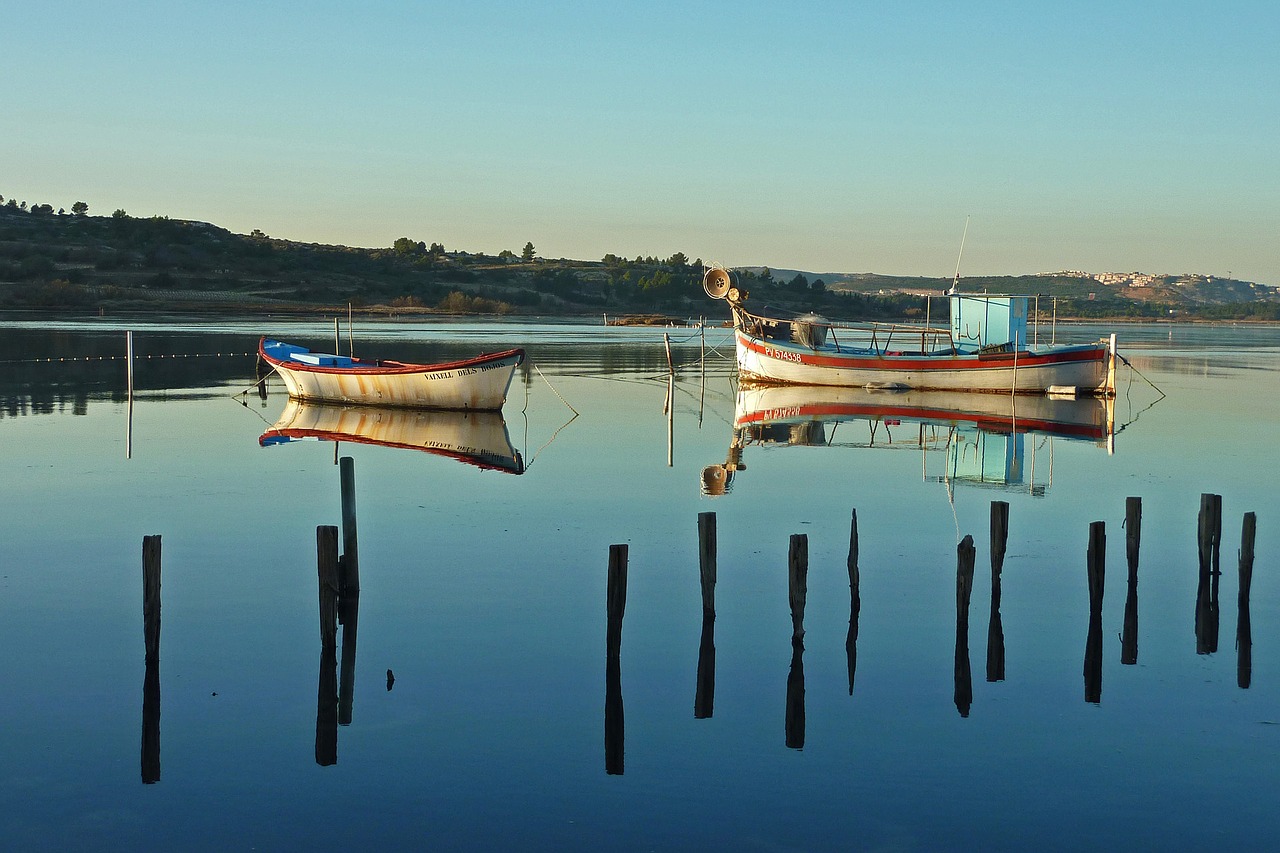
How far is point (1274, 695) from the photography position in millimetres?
11938

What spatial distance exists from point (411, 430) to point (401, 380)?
351cm

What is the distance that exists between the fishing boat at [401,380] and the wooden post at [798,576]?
2316cm

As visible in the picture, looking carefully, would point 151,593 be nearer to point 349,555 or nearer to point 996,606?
point 349,555

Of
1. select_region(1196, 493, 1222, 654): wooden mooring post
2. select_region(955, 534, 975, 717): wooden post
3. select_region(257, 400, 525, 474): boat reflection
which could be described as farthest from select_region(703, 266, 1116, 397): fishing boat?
select_region(955, 534, 975, 717): wooden post

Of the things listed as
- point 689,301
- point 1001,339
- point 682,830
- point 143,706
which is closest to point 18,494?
point 143,706

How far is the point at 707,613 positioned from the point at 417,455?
1684 cm

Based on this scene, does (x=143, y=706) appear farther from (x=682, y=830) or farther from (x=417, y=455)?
(x=417, y=455)

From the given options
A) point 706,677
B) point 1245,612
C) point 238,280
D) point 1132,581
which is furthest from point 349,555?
point 238,280

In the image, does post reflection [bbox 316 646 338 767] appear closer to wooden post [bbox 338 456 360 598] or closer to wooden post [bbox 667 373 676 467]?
wooden post [bbox 338 456 360 598]

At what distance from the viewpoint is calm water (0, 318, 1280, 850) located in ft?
30.8

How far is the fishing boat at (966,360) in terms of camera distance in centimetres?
4509

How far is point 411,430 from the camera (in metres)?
32.5

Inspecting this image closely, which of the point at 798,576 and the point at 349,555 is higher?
the point at 798,576

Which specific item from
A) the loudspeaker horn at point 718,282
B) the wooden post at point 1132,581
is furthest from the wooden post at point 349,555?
the loudspeaker horn at point 718,282
